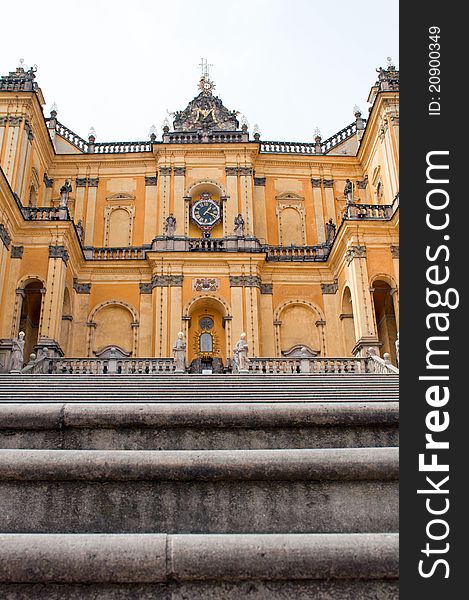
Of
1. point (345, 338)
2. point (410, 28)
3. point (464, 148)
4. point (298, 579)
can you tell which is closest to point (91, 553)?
point (298, 579)

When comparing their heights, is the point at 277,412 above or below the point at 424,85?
below

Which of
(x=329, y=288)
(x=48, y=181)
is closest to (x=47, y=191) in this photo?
(x=48, y=181)

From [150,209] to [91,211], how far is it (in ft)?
9.77

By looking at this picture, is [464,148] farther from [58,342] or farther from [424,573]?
[58,342]

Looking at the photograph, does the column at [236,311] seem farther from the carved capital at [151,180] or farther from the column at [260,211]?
the carved capital at [151,180]

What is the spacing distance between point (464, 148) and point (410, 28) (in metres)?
1.18

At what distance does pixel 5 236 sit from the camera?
939 inches

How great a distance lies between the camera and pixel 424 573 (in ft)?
11.2

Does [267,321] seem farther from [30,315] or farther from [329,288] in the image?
[30,315]

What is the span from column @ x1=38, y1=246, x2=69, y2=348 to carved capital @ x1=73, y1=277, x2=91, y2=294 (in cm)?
262

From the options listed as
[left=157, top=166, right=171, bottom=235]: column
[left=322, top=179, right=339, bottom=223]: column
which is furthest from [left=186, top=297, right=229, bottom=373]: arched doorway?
[left=322, top=179, right=339, bottom=223]: column

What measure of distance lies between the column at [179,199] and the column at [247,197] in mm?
2837

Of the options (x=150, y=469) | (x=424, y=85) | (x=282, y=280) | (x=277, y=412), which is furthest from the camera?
(x=282, y=280)

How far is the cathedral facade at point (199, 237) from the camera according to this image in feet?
82.2
